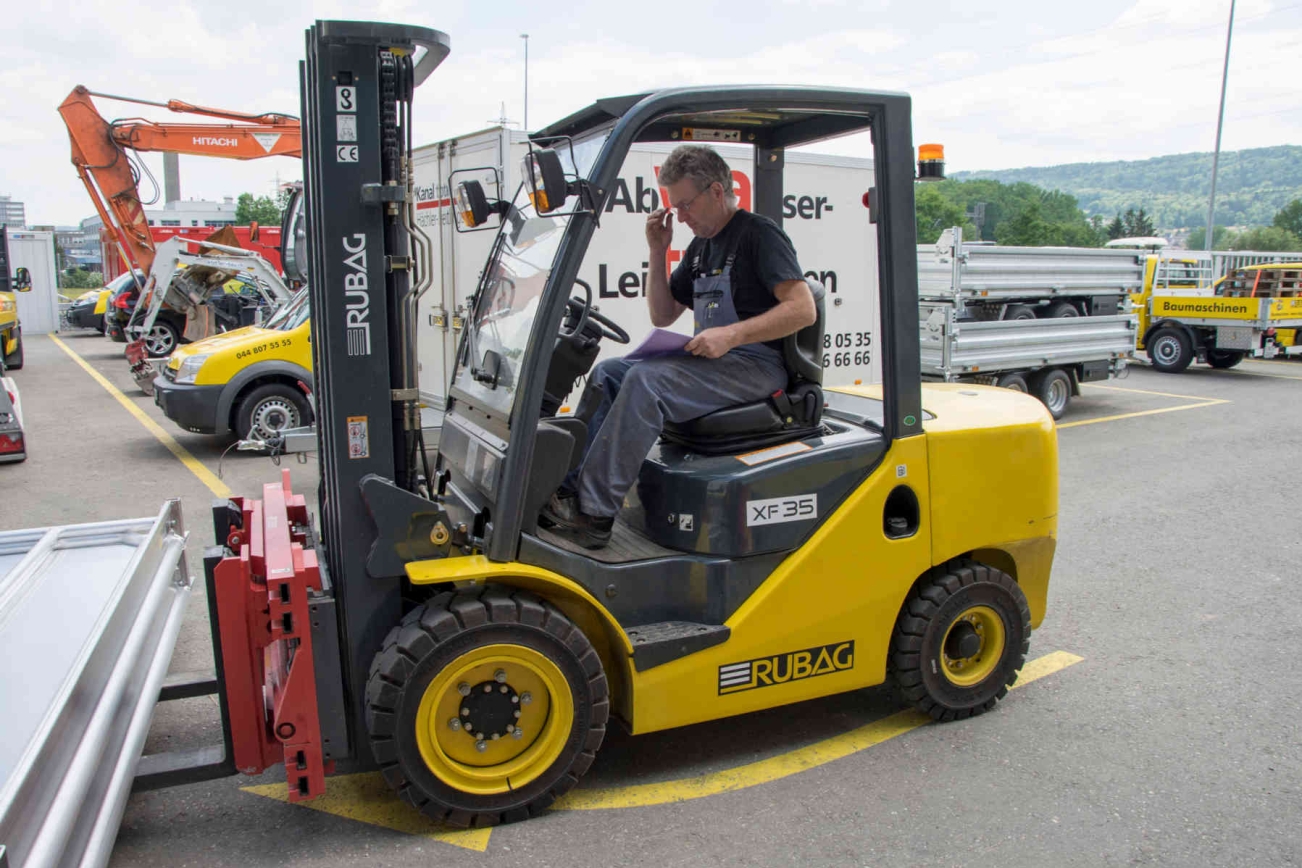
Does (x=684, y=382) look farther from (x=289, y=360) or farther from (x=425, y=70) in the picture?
(x=289, y=360)

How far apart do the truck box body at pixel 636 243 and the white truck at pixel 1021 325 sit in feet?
6.21

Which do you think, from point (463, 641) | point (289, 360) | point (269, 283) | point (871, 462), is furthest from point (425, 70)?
point (269, 283)

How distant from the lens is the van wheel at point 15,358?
17.2 metres

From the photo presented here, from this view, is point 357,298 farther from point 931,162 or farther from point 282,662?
point 931,162

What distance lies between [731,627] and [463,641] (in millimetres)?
994

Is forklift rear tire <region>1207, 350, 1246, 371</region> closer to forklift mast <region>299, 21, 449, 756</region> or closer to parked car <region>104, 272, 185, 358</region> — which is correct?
parked car <region>104, 272, 185, 358</region>

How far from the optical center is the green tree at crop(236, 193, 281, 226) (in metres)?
63.5

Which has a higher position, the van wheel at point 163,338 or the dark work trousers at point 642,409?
the van wheel at point 163,338

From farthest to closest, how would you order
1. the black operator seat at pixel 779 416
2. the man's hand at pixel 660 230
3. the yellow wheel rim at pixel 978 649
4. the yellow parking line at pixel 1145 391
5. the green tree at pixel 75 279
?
the green tree at pixel 75 279 < the yellow parking line at pixel 1145 391 < the yellow wheel rim at pixel 978 649 < the man's hand at pixel 660 230 < the black operator seat at pixel 779 416

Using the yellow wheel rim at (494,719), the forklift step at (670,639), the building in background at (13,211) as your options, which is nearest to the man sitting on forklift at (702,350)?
the forklift step at (670,639)

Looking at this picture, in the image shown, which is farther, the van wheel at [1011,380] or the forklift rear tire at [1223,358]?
the forklift rear tire at [1223,358]

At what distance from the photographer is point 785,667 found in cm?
372

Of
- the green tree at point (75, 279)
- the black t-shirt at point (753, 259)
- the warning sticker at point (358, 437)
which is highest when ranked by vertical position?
the green tree at point (75, 279)

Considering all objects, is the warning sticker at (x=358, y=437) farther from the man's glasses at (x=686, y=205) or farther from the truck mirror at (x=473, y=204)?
the man's glasses at (x=686, y=205)
